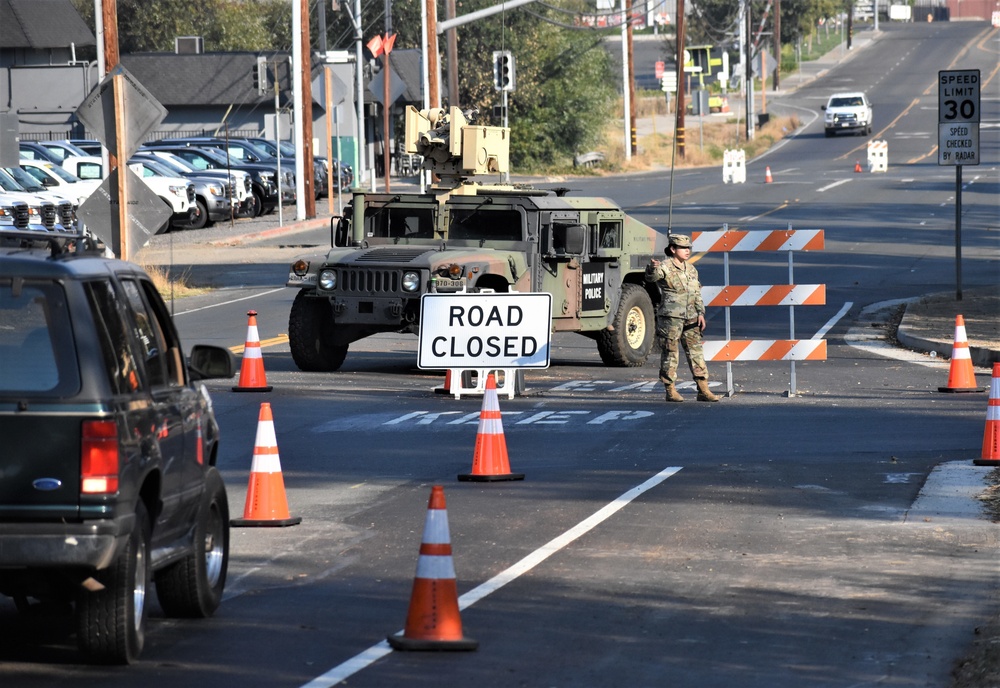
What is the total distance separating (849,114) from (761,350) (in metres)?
65.1

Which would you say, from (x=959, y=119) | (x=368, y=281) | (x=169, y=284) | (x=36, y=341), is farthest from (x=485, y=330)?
(x=169, y=284)

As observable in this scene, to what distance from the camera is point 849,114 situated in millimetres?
79812

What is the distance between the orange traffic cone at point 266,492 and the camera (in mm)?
10398

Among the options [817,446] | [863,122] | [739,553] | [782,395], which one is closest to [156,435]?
[739,553]

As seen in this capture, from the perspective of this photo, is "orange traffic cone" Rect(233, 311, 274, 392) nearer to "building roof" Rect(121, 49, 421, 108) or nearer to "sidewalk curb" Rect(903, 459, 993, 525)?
"sidewalk curb" Rect(903, 459, 993, 525)

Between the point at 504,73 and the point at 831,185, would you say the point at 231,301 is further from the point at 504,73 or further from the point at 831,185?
the point at 831,185

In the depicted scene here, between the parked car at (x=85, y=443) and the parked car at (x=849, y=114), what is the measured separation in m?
75.3

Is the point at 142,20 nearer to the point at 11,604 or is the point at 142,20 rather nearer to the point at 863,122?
the point at 863,122

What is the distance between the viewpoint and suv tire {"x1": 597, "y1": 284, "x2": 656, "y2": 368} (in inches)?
782

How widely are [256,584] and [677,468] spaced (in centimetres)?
454

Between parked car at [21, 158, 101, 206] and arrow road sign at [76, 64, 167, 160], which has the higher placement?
arrow road sign at [76, 64, 167, 160]

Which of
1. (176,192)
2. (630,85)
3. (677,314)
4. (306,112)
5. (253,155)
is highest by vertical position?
(630,85)

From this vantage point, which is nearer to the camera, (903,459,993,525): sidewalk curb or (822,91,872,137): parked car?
(903,459,993,525): sidewalk curb

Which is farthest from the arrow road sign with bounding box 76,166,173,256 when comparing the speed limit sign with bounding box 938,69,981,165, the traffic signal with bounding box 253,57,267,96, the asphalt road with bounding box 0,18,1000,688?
the traffic signal with bounding box 253,57,267,96
